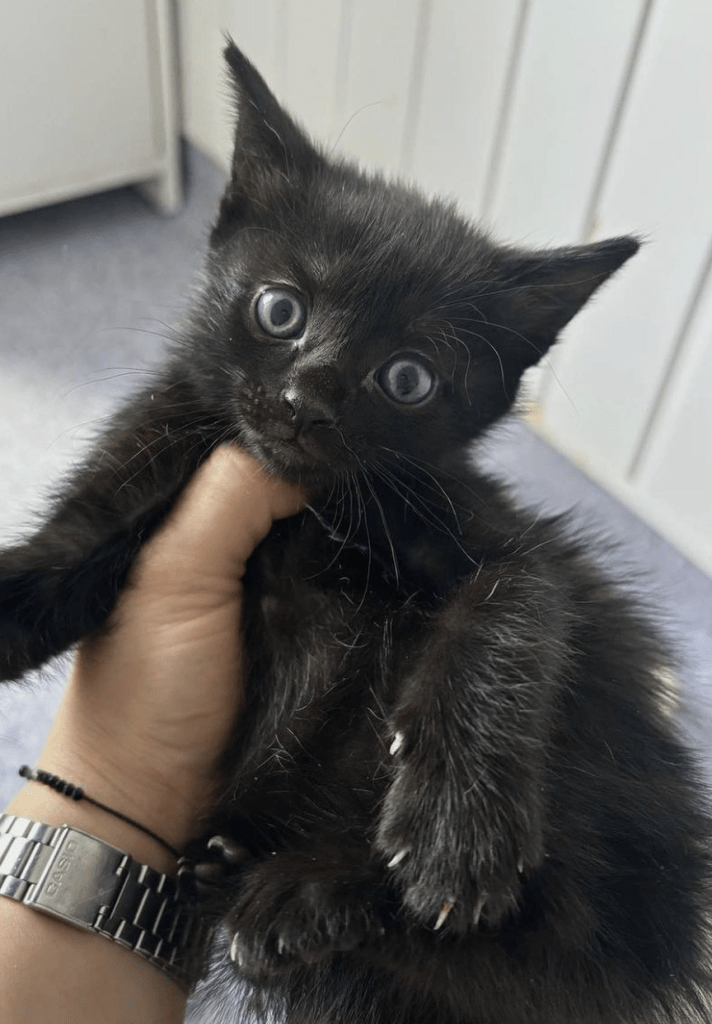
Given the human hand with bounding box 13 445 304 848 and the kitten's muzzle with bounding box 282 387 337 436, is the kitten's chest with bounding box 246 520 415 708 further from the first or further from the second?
the kitten's muzzle with bounding box 282 387 337 436

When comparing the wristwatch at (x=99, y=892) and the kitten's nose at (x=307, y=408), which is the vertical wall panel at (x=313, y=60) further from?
the wristwatch at (x=99, y=892)

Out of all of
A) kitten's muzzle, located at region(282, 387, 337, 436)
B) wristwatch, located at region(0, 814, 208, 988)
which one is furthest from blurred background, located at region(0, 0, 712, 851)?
kitten's muzzle, located at region(282, 387, 337, 436)

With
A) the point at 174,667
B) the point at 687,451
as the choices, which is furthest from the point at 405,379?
the point at 687,451

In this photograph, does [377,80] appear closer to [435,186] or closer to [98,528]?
[435,186]

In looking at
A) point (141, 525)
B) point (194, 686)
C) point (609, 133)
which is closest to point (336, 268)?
point (141, 525)

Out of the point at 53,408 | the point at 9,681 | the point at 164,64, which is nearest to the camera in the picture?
the point at 9,681

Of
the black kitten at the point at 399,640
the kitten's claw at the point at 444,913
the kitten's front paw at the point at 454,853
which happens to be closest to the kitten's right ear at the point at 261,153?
the black kitten at the point at 399,640

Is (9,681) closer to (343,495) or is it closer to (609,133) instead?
(343,495)
